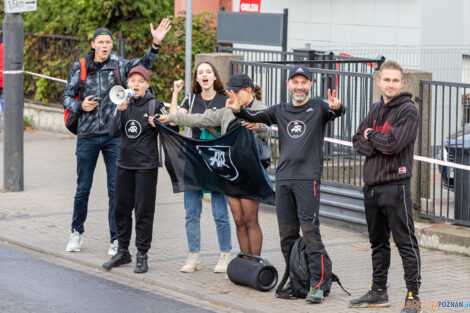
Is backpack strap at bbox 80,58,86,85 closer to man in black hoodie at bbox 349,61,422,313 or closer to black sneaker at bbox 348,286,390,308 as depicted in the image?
man in black hoodie at bbox 349,61,422,313

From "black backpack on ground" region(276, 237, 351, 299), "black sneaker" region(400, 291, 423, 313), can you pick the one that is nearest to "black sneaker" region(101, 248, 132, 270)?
"black backpack on ground" region(276, 237, 351, 299)

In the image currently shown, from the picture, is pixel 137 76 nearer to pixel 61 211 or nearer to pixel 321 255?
pixel 321 255

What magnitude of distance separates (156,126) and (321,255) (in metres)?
2.06

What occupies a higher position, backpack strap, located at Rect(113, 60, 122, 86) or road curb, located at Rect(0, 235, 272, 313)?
backpack strap, located at Rect(113, 60, 122, 86)

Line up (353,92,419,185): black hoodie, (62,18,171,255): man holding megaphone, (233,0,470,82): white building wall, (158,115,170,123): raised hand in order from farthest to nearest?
(233,0,470,82): white building wall → (62,18,171,255): man holding megaphone → (158,115,170,123): raised hand → (353,92,419,185): black hoodie

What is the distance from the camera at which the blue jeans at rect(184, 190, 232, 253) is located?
8.48 metres

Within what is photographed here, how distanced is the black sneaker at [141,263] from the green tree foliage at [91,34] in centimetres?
977

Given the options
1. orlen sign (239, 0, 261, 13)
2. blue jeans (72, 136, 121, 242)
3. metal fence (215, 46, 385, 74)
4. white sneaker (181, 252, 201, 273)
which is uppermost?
orlen sign (239, 0, 261, 13)

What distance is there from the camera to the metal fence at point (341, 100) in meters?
10.5

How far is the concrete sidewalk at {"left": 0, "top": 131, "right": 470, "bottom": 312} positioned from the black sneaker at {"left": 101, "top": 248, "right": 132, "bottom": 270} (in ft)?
0.21

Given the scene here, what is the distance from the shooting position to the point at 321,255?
24.4 ft

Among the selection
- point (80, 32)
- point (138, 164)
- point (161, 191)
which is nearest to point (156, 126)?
point (138, 164)

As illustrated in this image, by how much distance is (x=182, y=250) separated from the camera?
9.44m

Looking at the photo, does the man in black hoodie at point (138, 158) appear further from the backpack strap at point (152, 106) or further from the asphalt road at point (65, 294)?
the asphalt road at point (65, 294)
